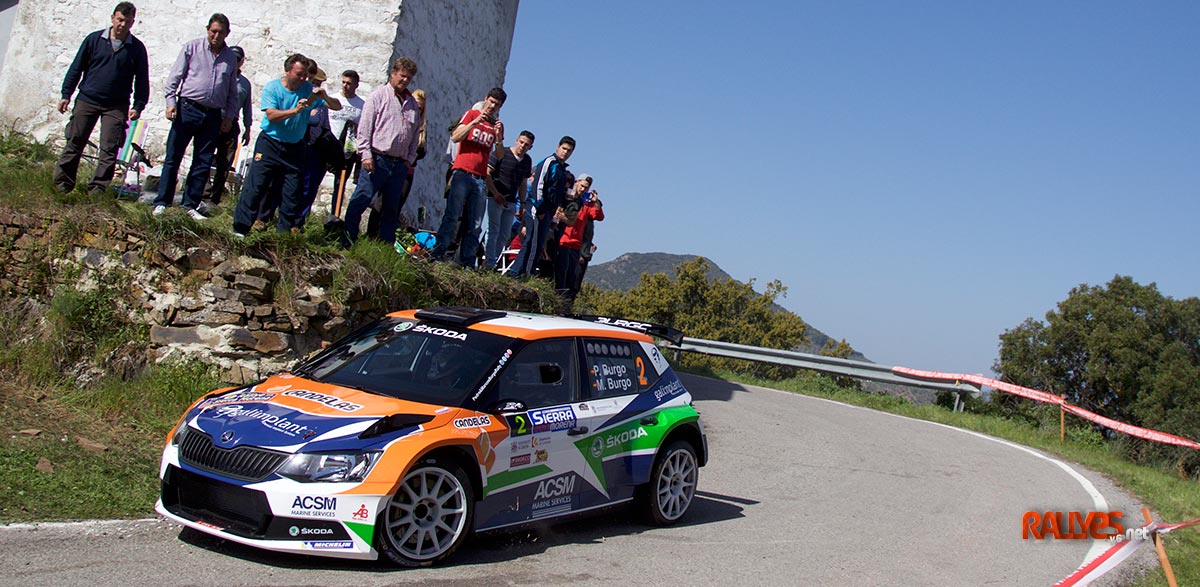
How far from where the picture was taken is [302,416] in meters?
6.51

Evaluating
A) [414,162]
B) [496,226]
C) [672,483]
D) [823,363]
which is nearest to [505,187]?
[496,226]

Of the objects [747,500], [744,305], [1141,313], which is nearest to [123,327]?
[747,500]

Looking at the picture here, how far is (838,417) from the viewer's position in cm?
1738

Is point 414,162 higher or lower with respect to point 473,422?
higher

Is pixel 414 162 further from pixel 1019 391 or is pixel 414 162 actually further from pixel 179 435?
pixel 1019 391

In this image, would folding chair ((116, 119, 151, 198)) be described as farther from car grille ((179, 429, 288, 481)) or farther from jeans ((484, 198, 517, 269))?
car grille ((179, 429, 288, 481))

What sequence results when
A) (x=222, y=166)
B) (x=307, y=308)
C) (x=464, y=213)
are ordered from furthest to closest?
(x=464, y=213) → (x=222, y=166) → (x=307, y=308)

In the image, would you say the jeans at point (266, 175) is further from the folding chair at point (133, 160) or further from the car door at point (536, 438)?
the car door at point (536, 438)

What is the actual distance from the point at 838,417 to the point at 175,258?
10950 mm

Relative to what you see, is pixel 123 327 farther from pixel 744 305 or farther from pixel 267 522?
pixel 744 305

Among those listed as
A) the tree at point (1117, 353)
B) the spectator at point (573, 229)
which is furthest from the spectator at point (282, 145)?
the tree at point (1117, 353)

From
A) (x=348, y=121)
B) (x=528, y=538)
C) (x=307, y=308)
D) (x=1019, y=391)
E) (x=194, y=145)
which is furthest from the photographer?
(x=1019, y=391)

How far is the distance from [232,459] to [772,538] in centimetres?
440

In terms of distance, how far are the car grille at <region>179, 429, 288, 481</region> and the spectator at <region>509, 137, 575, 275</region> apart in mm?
8877
